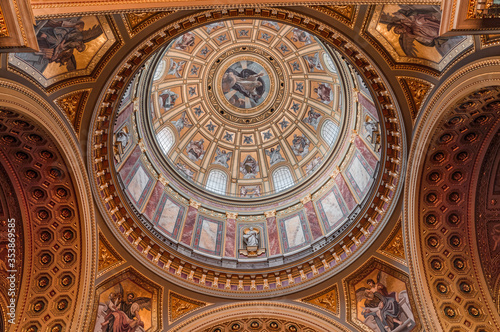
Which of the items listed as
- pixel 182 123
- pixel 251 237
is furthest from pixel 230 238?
pixel 182 123

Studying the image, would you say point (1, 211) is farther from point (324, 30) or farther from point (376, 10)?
point (376, 10)

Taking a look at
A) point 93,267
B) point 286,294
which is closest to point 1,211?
point 93,267

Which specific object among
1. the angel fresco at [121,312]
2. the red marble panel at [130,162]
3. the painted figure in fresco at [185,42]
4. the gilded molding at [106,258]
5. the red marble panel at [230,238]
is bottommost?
the angel fresco at [121,312]

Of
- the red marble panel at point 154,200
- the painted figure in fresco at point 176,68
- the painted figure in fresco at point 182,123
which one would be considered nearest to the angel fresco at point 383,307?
the red marble panel at point 154,200

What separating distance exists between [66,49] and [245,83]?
62.0 feet

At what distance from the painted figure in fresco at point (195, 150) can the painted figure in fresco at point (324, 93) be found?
976 centimetres

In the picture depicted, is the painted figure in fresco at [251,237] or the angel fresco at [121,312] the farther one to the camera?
the painted figure in fresco at [251,237]

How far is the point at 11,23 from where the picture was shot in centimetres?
775

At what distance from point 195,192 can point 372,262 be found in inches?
480

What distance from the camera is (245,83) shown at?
3073cm

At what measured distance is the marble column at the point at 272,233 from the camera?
22856 mm

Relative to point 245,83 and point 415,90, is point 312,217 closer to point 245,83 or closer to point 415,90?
point 415,90

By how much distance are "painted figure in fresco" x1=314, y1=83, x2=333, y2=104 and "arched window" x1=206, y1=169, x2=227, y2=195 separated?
9.29m

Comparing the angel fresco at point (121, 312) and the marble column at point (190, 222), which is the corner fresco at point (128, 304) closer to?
the angel fresco at point (121, 312)
